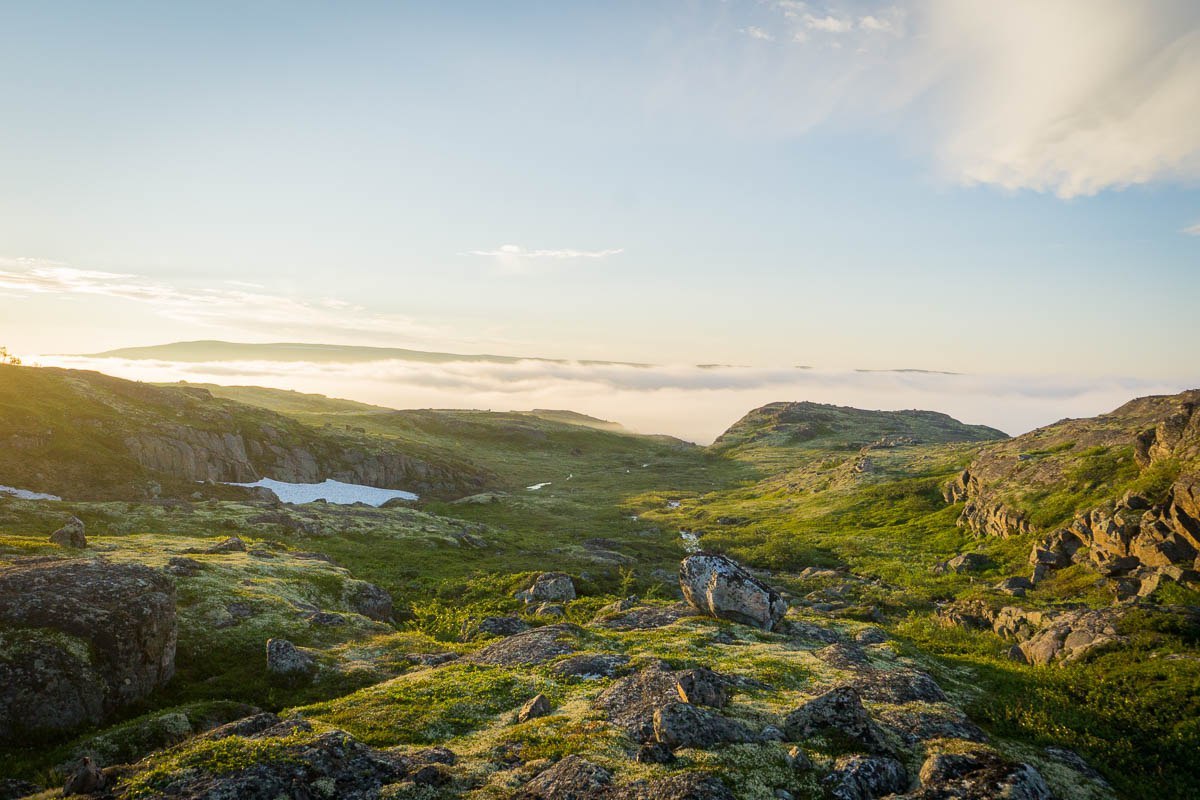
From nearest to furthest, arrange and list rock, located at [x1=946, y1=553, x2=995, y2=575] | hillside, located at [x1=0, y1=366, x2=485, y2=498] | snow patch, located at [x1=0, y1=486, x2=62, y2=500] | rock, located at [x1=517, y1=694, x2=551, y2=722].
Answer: rock, located at [x1=517, y1=694, x2=551, y2=722] → snow patch, located at [x1=0, y1=486, x2=62, y2=500] → rock, located at [x1=946, y1=553, x2=995, y2=575] → hillside, located at [x1=0, y1=366, x2=485, y2=498]

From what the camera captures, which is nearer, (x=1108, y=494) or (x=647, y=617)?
(x=647, y=617)

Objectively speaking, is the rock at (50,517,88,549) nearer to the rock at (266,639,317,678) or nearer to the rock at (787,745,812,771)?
the rock at (266,639,317,678)

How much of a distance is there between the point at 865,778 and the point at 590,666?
14.4m

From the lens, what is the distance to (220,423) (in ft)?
338

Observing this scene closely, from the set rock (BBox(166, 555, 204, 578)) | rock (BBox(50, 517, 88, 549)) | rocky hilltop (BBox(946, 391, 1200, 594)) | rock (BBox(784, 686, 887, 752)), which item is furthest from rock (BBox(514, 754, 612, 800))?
rock (BBox(50, 517, 88, 549))

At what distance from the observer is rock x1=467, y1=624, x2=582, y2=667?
3139cm

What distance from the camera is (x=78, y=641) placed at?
78.1 ft

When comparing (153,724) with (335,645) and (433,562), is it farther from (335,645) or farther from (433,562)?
(433,562)

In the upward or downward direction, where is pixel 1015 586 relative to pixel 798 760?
downward

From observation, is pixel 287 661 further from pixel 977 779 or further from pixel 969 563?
pixel 969 563

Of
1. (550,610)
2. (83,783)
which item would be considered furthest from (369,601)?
(83,783)

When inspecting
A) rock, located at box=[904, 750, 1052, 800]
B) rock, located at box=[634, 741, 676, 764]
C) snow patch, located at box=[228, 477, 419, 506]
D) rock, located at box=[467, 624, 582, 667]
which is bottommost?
snow patch, located at box=[228, 477, 419, 506]

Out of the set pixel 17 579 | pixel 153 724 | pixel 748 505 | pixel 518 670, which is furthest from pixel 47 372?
pixel 748 505

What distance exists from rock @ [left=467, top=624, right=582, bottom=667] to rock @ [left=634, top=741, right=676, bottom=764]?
1228 centimetres
